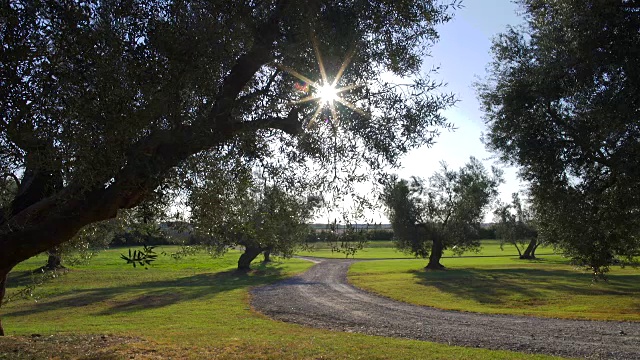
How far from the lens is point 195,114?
24.9ft

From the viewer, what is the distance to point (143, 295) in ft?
115

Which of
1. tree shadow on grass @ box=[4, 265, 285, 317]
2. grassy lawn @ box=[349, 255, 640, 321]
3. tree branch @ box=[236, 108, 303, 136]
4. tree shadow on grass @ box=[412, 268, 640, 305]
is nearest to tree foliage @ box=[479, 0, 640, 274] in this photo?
tree branch @ box=[236, 108, 303, 136]

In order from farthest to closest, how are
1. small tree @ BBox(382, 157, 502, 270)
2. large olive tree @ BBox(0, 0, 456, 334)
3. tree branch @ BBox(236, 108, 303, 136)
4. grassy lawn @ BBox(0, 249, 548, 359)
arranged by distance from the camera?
small tree @ BBox(382, 157, 502, 270) < grassy lawn @ BBox(0, 249, 548, 359) < tree branch @ BBox(236, 108, 303, 136) < large olive tree @ BBox(0, 0, 456, 334)

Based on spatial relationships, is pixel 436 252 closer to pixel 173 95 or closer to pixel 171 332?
pixel 171 332

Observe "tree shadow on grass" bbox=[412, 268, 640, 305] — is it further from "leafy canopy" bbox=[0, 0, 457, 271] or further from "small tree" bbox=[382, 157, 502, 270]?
"leafy canopy" bbox=[0, 0, 457, 271]

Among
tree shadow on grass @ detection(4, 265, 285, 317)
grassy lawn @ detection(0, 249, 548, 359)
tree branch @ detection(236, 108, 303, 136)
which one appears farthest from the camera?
tree shadow on grass @ detection(4, 265, 285, 317)

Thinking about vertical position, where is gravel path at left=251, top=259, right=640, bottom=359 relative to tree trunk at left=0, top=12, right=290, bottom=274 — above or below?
below

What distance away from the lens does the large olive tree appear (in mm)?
6371

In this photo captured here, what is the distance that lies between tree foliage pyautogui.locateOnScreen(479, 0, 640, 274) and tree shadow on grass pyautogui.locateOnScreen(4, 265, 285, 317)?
2356 cm

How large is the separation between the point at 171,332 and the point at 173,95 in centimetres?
1424

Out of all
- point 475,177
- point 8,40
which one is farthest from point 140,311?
point 475,177

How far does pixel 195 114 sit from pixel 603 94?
920 centimetres

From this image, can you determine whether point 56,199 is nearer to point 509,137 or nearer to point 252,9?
point 252,9

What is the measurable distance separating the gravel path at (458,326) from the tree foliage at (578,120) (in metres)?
3.44
